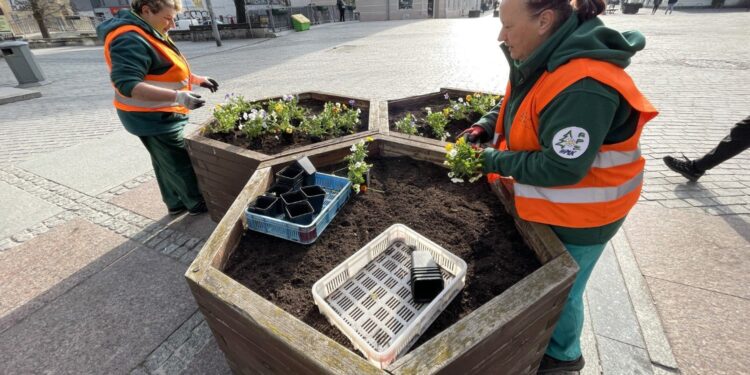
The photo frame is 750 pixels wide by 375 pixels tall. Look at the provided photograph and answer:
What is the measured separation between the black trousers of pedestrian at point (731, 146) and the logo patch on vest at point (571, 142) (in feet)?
12.1

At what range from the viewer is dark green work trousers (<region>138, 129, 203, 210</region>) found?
3.25 metres

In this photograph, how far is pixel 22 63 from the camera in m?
10.4

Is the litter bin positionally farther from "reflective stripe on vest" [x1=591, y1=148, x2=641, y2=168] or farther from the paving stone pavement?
"reflective stripe on vest" [x1=591, y1=148, x2=641, y2=168]

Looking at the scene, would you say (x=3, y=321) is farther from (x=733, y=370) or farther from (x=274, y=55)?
(x=274, y=55)

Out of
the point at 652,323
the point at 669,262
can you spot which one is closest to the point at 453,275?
the point at 652,323

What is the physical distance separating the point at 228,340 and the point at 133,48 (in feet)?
7.98

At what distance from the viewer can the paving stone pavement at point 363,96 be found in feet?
7.93

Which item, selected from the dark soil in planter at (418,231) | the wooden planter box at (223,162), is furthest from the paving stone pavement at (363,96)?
the dark soil in planter at (418,231)

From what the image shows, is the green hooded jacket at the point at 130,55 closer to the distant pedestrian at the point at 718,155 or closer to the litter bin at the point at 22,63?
the distant pedestrian at the point at 718,155

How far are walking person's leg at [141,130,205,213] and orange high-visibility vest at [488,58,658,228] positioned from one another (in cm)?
312

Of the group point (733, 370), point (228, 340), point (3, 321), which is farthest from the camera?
point (3, 321)

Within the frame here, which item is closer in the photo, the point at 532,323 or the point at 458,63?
the point at 532,323

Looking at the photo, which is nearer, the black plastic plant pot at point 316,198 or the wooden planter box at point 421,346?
the wooden planter box at point 421,346

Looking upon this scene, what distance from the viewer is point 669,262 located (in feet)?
9.20
